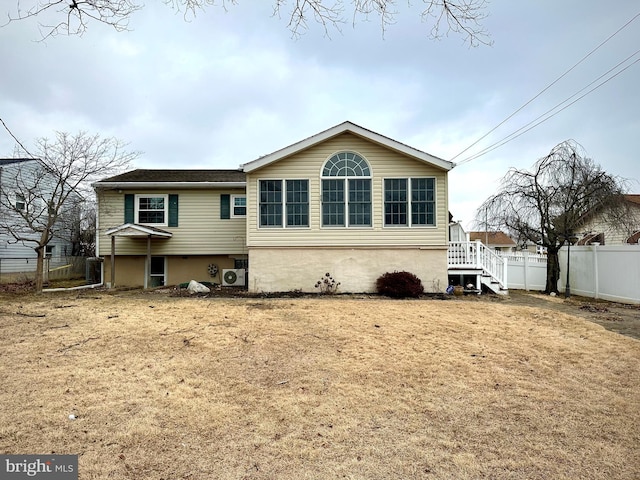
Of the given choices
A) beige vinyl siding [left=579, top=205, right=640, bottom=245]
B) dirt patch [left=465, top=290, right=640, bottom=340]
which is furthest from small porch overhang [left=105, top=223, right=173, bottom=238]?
beige vinyl siding [left=579, top=205, right=640, bottom=245]

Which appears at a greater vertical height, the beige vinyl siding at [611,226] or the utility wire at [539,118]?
the utility wire at [539,118]

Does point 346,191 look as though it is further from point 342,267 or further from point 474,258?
point 474,258

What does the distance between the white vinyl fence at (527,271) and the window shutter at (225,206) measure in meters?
11.6

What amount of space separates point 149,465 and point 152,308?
6.95 metres

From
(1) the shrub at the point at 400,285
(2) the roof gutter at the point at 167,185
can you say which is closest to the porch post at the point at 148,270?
(2) the roof gutter at the point at 167,185

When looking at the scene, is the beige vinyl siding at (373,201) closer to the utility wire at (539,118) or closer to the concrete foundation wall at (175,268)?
the concrete foundation wall at (175,268)

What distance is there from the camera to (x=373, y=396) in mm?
4023

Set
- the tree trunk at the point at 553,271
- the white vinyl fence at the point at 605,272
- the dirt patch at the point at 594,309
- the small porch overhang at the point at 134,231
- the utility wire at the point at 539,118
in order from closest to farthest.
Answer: the dirt patch at the point at 594,309 < the utility wire at the point at 539,118 < the white vinyl fence at the point at 605,272 < the small porch overhang at the point at 134,231 < the tree trunk at the point at 553,271

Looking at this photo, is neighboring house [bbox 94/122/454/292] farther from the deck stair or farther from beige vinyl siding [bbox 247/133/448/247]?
the deck stair

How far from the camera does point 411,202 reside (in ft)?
41.2

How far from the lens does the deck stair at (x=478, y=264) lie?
13.0m

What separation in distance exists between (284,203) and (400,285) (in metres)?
4.88

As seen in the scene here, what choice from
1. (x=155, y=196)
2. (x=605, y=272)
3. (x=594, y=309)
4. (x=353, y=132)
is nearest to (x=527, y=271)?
(x=605, y=272)

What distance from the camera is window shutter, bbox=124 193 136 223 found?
15078 mm
